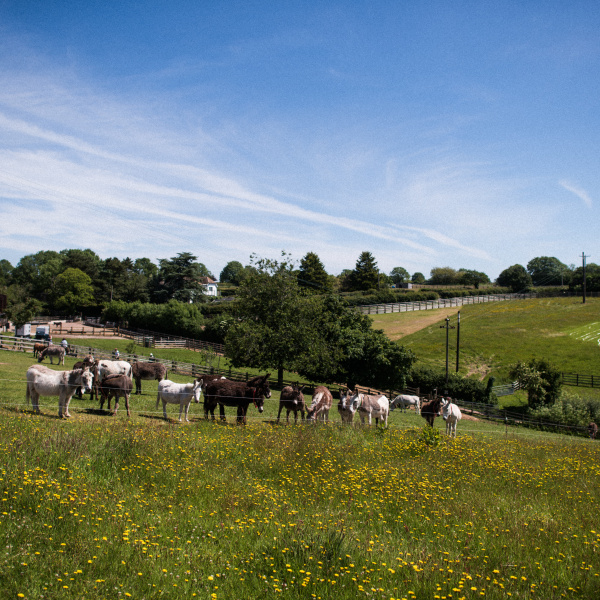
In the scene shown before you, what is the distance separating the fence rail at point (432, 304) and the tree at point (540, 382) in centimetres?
4029

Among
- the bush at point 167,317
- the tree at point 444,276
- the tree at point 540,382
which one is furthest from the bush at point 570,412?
the tree at point 444,276

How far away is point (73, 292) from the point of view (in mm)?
101875

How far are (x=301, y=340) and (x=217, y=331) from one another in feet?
111

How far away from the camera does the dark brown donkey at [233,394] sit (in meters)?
16.9

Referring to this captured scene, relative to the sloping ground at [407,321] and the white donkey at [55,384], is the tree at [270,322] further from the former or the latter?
the sloping ground at [407,321]

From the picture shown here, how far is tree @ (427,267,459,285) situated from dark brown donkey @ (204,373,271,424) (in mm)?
144350

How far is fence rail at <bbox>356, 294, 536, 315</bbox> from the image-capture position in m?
91.8

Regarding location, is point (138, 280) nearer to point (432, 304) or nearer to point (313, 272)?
point (313, 272)

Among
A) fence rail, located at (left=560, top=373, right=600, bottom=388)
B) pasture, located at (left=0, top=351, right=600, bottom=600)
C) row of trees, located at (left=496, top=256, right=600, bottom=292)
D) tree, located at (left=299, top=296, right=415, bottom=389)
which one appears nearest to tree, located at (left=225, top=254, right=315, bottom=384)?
tree, located at (left=299, top=296, right=415, bottom=389)

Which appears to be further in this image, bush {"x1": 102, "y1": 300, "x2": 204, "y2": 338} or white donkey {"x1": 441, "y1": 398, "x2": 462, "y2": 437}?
bush {"x1": 102, "y1": 300, "x2": 204, "y2": 338}

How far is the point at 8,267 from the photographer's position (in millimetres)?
175750

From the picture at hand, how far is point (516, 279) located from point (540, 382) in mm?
94111

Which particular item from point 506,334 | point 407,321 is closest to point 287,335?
point 506,334

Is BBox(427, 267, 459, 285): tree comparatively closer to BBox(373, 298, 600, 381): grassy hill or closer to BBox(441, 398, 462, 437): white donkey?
BBox(373, 298, 600, 381): grassy hill
